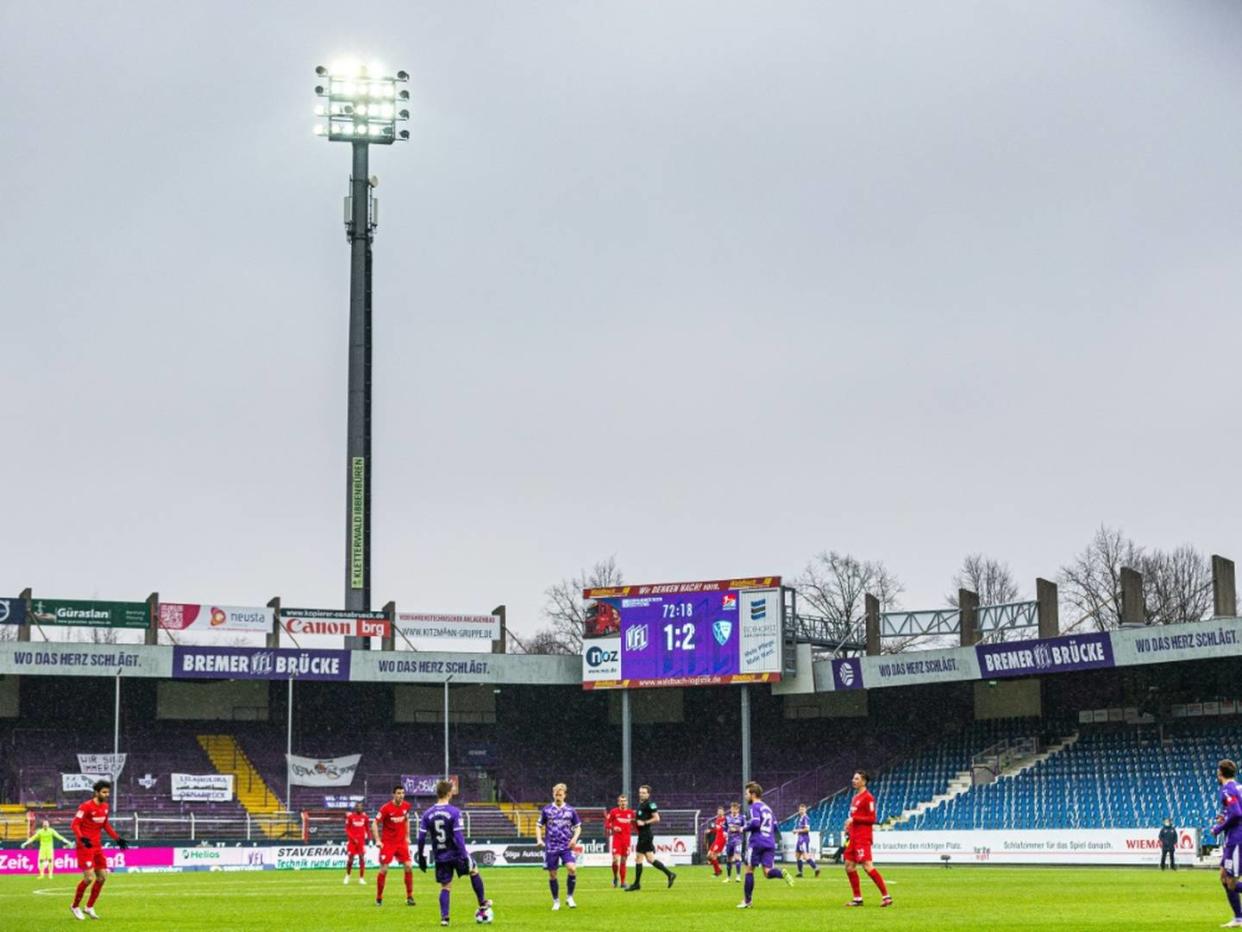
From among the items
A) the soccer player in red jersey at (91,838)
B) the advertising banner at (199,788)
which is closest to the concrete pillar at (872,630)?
the advertising banner at (199,788)

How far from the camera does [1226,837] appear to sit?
69.8 ft

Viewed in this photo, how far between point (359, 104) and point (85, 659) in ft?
88.6

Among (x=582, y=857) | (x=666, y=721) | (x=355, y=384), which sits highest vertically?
(x=355, y=384)

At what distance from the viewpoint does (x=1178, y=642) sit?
59.2 meters

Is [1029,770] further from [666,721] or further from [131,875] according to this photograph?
[131,875]

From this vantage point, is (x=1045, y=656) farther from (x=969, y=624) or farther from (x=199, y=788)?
(x=199, y=788)

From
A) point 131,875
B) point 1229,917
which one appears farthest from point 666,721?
point 1229,917

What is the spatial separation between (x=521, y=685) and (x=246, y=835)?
1485 cm

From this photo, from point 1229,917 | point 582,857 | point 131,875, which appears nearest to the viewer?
point 1229,917

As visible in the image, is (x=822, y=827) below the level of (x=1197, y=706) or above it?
below

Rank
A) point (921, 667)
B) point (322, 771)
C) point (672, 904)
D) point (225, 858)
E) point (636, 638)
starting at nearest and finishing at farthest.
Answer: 1. point (672, 904)
2. point (225, 858)
3. point (921, 667)
4. point (636, 638)
5. point (322, 771)

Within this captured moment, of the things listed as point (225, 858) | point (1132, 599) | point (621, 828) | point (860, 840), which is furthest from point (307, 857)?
point (860, 840)

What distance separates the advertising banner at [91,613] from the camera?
6712 centimetres

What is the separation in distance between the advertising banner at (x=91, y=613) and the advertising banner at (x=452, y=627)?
11168mm
